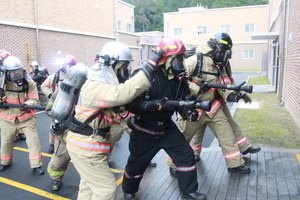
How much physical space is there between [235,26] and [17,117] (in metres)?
40.9

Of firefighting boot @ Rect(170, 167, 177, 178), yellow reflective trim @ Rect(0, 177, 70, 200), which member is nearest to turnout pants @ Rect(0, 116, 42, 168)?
yellow reflective trim @ Rect(0, 177, 70, 200)

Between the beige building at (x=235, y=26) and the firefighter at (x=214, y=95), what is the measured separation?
35.8 m

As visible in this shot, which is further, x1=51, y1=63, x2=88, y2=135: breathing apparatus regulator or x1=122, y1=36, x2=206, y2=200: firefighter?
x1=122, y1=36, x2=206, y2=200: firefighter

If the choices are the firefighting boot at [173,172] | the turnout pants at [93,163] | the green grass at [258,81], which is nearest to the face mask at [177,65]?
the turnout pants at [93,163]

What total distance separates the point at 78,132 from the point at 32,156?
94.1 inches

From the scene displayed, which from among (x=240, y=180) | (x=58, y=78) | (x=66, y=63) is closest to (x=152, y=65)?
(x=240, y=180)

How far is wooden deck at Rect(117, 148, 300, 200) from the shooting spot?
352cm

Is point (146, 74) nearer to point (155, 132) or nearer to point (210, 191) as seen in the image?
point (155, 132)

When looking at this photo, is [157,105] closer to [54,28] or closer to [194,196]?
[194,196]

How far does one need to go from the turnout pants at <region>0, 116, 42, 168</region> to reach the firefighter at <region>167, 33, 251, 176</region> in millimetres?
2305

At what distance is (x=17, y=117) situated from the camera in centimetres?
473

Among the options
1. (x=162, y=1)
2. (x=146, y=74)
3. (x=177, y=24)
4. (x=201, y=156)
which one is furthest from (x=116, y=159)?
(x=162, y=1)

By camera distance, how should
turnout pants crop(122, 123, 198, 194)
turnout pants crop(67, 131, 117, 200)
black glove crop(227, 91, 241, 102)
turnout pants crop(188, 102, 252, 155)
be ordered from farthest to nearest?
1. turnout pants crop(188, 102, 252, 155)
2. black glove crop(227, 91, 241, 102)
3. turnout pants crop(122, 123, 198, 194)
4. turnout pants crop(67, 131, 117, 200)

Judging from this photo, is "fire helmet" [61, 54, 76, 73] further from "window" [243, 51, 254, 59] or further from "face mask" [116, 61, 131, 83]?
"window" [243, 51, 254, 59]
